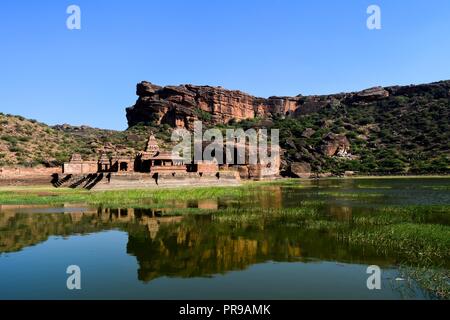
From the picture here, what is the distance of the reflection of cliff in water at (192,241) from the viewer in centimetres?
1433

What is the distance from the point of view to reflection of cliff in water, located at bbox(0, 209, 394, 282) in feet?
47.0

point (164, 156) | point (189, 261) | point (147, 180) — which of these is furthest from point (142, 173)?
point (189, 261)

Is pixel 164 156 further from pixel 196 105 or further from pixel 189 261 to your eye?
pixel 196 105

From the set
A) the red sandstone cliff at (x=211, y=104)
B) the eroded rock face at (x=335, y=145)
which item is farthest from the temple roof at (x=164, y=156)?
the eroded rock face at (x=335, y=145)

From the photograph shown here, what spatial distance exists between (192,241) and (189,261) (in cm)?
329

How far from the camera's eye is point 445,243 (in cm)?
1539

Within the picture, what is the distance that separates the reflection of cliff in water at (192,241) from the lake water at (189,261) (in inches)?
1.4

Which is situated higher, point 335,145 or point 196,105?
point 196,105

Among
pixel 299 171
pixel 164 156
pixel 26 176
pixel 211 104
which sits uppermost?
pixel 211 104

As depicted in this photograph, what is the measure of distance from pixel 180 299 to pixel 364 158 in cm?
10548

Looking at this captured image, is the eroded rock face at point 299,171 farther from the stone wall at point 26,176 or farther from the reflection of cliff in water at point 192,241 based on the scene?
the reflection of cliff in water at point 192,241

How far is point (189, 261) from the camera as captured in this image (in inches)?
579
